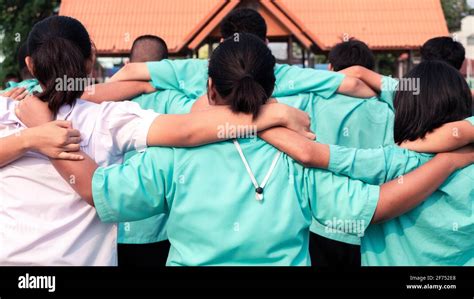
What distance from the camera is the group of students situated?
223 centimetres

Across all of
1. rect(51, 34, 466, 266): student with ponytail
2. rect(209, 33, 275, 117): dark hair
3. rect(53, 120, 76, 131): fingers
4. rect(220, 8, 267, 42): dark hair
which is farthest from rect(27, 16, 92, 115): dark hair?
rect(220, 8, 267, 42): dark hair

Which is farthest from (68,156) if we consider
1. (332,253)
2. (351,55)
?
(351,55)

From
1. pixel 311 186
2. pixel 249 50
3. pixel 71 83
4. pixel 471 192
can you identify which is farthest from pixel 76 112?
pixel 471 192

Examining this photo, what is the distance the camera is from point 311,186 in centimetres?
229

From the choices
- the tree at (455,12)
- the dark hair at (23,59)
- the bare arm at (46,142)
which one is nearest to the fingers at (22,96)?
the bare arm at (46,142)

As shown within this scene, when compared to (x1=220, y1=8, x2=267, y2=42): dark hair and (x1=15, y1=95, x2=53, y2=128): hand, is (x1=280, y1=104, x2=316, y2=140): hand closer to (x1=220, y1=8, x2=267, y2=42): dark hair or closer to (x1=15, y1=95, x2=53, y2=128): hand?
(x1=15, y1=95, x2=53, y2=128): hand

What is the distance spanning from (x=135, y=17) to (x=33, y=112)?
16.9 metres

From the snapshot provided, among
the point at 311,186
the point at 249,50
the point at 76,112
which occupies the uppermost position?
the point at 249,50

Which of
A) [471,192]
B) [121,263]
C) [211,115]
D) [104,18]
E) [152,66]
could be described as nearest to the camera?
[211,115]

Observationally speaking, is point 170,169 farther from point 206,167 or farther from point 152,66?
point 152,66

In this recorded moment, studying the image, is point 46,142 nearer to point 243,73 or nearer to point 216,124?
point 216,124

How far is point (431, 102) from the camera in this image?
243 cm

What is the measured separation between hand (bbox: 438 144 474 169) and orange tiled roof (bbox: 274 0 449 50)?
15012 millimetres

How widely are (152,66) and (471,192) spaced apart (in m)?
1.69
